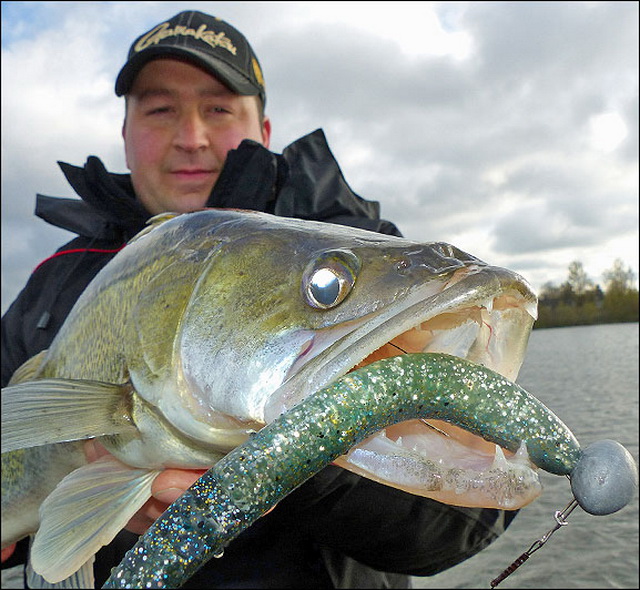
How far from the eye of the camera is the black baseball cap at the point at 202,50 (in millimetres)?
3775

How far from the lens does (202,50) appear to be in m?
3.84

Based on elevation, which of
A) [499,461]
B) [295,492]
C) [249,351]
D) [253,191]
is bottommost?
[295,492]

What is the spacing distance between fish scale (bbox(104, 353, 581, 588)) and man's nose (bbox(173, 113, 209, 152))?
295 centimetres

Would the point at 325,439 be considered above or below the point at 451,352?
below

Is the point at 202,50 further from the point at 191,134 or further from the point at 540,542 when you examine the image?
the point at 540,542

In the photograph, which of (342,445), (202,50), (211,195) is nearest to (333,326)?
(342,445)

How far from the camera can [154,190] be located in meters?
4.05

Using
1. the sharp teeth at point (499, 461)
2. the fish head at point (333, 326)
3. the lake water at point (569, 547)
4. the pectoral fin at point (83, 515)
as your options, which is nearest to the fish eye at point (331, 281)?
the fish head at point (333, 326)

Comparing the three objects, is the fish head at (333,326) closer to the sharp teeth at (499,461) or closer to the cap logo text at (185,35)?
the sharp teeth at (499,461)

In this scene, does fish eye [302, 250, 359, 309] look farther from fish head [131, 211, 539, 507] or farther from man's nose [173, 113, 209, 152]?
man's nose [173, 113, 209, 152]

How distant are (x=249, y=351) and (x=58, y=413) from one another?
61 cm

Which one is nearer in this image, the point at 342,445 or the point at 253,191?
the point at 342,445

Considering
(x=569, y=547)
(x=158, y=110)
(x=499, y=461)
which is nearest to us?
(x=499, y=461)

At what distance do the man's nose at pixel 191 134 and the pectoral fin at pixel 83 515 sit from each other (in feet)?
8.08
